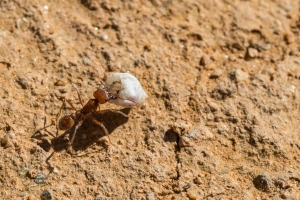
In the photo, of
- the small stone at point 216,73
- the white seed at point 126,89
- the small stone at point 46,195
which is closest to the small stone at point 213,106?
the small stone at point 216,73

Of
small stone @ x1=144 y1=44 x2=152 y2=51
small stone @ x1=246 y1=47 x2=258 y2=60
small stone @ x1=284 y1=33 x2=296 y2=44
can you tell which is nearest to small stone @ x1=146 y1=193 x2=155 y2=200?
small stone @ x1=144 y1=44 x2=152 y2=51

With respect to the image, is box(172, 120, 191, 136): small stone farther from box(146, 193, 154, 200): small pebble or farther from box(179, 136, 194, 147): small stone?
box(146, 193, 154, 200): small pebble

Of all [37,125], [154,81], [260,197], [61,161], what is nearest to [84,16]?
[154,81]

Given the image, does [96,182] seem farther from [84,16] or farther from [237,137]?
[84,16]

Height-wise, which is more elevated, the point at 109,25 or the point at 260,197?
the point at 109,25

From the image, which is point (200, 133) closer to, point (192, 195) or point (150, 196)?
point (192, 195)

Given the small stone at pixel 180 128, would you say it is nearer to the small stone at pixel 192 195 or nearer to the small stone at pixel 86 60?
the small stone at pixel 192 195

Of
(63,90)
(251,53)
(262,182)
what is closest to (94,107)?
(63,90)

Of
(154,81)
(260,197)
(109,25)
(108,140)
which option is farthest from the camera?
(109,25)
